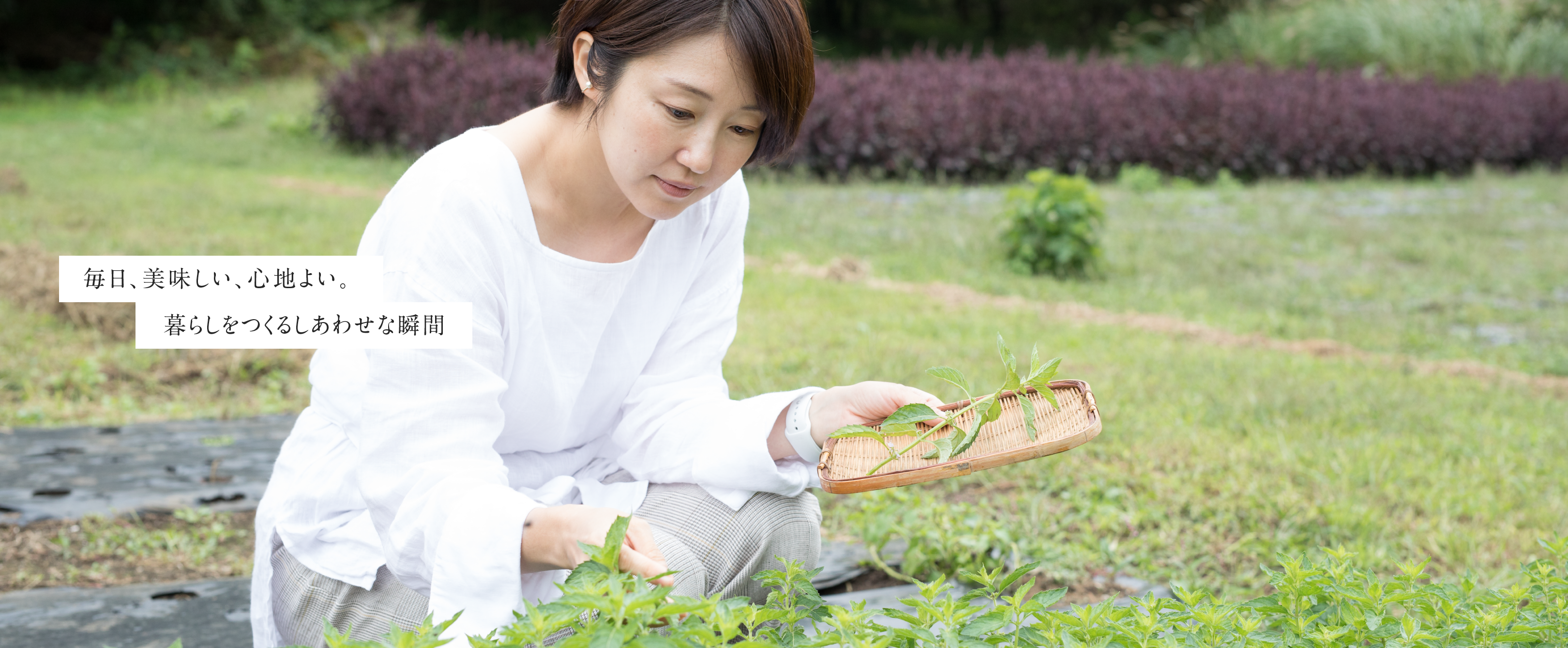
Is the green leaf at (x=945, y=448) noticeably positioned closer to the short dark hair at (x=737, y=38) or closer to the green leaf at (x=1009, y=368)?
the green leaf at (x=1009, y=368)

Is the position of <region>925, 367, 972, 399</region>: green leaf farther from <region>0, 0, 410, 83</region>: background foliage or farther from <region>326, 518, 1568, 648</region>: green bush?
<region>0, 0, 410, 83</region>: background foliage

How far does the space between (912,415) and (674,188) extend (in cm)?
46

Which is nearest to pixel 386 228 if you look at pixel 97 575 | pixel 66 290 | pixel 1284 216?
pixel 66 290

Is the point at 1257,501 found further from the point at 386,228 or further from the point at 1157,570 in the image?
the point at 386,228

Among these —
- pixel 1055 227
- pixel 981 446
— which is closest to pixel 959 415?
pixel 981 446

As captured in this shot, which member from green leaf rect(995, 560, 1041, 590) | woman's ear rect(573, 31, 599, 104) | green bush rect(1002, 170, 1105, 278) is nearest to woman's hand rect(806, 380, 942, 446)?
green leaf rect(995, 560, 1041, 590)

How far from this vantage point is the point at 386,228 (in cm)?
159

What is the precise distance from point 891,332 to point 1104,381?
0.93m

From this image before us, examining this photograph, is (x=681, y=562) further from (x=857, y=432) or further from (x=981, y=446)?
(x=981, y=446)

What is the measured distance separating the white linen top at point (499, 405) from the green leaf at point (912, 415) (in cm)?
28

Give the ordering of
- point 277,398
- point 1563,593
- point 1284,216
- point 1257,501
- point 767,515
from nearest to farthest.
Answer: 1. point 1563,593
2. point 767,515
3. point 1257,501
4. point 277,398
5. point 1284,216

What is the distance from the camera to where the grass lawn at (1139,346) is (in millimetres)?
2795

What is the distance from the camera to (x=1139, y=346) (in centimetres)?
452

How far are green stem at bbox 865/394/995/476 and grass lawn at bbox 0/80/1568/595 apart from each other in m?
0.93
